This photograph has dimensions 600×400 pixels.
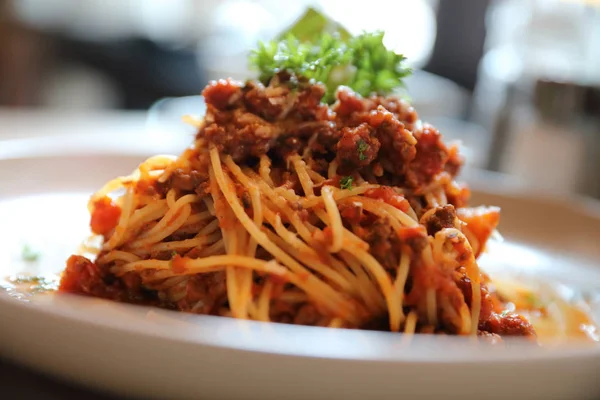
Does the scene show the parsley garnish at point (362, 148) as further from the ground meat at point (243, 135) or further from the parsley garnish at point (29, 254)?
the parsley garnish at point (29, 254)

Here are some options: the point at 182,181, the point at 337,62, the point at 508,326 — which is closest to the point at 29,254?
the point at 182,181

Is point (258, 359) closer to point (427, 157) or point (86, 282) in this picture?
point (86, 282)

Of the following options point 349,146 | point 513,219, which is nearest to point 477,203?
point 513,219

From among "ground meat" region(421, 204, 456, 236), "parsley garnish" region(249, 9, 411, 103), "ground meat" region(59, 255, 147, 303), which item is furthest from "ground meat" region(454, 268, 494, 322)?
"ground meat" region(59, 255, 147, 303)

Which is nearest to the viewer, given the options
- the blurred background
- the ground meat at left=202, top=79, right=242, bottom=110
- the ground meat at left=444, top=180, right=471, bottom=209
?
the ground meat at left=202, top=79, right=242, bottom=110

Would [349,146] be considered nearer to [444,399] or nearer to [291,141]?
[291,141]

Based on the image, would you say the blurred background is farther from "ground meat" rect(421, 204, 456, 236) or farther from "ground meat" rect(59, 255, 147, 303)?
"ground meat" rect(59, 255, 147, 303)
